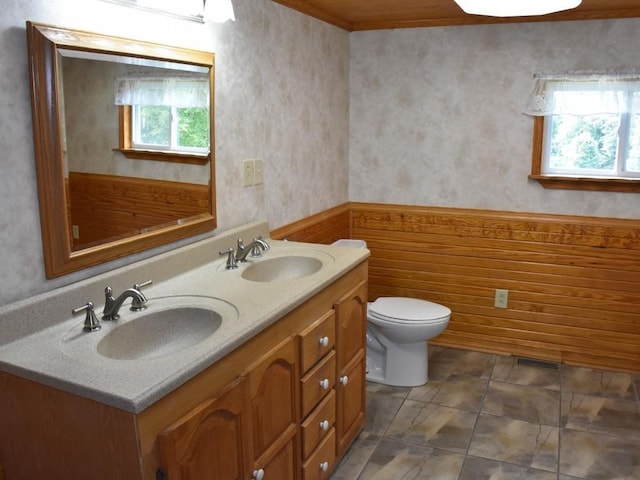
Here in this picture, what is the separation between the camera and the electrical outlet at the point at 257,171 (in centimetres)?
276

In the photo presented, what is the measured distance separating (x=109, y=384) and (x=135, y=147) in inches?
37.3

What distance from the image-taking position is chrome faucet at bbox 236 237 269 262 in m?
2.42

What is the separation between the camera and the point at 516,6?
5.91ft

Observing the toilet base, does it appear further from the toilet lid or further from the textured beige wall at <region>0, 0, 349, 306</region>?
the textured beige wall at <region>0, 0, 349, 306</region>

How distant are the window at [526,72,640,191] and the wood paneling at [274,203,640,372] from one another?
24cm

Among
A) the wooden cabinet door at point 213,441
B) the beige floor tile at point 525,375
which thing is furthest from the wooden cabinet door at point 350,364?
the beige floor tile at point 525,375

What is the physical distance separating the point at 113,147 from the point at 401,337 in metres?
1.84

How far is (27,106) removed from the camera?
63.5 inches

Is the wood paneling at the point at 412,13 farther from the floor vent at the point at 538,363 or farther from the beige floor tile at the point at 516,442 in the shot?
the beige floor tile at the point at 516,442

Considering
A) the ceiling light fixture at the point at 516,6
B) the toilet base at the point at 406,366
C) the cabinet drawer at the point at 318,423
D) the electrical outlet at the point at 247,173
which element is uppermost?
the ceiling light fixture at the point at 516,6

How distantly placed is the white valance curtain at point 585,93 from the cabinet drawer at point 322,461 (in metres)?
2.15

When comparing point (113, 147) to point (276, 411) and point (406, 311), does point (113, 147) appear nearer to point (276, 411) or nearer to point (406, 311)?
point (276, 411)

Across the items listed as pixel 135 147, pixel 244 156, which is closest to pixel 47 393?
pixel 135 147

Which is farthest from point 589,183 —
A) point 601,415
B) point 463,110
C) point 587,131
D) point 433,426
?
point 433,426
